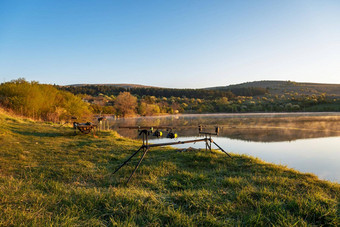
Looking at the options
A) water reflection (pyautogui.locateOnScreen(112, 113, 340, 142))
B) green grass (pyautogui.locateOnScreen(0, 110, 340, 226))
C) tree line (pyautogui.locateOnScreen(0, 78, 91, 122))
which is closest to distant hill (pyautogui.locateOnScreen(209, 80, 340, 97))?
water reflection (pyautogui.locateOnScreen(112, 113, 340, 142))

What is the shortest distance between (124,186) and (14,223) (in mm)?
1997

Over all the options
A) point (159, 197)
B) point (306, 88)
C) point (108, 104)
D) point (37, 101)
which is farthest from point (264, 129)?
point (306, 88)

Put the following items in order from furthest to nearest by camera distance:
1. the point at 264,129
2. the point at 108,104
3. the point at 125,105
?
1. the point at 108,104
2. the point at 125,105
3. the point at 264,129

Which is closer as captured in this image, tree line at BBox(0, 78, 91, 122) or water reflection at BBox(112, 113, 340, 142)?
water reflection at BBox(112, 113, 340, 142)

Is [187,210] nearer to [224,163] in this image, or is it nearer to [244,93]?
[224,163]

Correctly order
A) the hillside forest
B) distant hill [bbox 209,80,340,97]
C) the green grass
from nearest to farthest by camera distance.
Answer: the green grass < the hillside forest < distant hill [bbox 209,80,340,97]

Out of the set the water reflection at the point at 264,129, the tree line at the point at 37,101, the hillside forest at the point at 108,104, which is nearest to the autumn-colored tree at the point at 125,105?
the hillside forest at the point at 108,104

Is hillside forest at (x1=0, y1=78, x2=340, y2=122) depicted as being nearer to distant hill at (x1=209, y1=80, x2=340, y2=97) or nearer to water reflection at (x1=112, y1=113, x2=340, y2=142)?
water reflection at (x1=112, y1=113, x2=340, y2=142)

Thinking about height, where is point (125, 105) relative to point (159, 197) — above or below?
A: above

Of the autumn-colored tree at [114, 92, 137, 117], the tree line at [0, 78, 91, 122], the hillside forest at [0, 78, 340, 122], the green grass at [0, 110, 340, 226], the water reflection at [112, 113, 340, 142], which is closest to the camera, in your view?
the green grass at [0, 110, 340, 226]

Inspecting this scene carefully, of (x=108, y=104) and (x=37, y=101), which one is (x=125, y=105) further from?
(x=37, y=101)

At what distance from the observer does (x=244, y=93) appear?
8388 centimetres

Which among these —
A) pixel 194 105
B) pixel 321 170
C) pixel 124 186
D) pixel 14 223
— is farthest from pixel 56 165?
pixel 194 105

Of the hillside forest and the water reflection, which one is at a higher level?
the hillside forest
